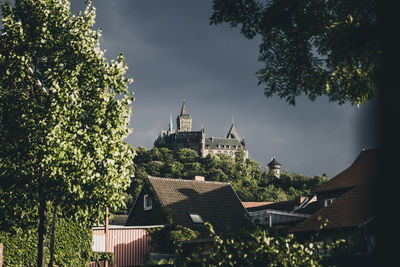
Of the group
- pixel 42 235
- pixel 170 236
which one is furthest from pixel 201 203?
pixel 42 235

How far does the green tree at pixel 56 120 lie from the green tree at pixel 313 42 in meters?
7.61

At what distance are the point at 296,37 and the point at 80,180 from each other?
30.6ft

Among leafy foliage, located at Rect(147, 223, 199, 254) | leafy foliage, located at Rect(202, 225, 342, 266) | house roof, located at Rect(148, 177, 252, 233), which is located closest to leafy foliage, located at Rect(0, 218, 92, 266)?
leafy foliage, located at Rect(147, 223, 199, 254)

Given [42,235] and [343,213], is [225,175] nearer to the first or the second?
[343,213]

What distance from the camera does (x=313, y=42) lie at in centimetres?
1074

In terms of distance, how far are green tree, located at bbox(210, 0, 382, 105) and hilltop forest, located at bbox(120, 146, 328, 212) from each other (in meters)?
102

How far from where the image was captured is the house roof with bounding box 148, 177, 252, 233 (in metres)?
37.6

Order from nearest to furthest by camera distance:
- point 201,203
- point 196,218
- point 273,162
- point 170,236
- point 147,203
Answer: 1. point 170,236
2. point 196,218
3. point 201,203
4. point 147,203
5. point 273,162

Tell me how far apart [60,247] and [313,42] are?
22.5 meters

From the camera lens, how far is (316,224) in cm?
2547

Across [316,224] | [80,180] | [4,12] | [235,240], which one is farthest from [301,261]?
[316,224]

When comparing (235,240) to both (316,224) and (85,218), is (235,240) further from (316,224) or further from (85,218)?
(316,224)

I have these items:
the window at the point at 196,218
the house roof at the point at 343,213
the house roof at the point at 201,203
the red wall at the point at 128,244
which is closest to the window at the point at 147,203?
the house roof at the point at 201,203

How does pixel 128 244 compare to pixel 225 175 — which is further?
pixel 225 175
